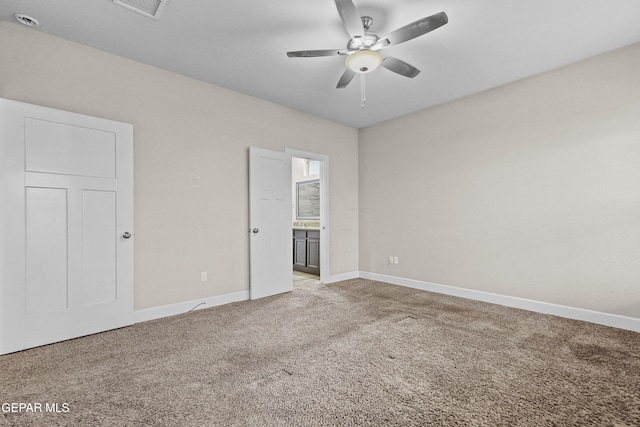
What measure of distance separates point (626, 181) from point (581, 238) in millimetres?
655

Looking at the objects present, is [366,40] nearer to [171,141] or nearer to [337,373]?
[171,141]

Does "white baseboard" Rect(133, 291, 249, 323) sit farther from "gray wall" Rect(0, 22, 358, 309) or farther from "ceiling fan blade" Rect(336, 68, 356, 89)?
"ceiling fan blade" Rect(336, 68, 356, 89)

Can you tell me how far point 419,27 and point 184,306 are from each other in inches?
137

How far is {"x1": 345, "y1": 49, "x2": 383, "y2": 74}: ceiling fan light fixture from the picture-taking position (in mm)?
2387

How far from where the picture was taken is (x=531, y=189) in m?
3.44

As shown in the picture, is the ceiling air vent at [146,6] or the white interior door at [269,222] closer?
the ceiling air vent at [146,6]

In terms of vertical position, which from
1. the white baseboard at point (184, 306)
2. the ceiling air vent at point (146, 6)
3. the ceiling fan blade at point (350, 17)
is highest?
the ceiling air vent at point (146, 6)

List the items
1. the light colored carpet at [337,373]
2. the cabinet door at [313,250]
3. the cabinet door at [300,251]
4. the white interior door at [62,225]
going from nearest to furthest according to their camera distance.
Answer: the light colored carpet at [337,373], the white interior door at [62,225], the cabinet door at [313,250], the cabinet door at [300,251]

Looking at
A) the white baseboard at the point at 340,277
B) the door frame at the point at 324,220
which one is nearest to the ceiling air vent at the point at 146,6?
the door frame at the point at 324,220

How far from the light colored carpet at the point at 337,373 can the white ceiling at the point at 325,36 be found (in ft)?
8.79

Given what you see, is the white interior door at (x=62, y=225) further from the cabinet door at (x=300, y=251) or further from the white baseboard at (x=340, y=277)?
the cabinet door at (x=300, y=251)

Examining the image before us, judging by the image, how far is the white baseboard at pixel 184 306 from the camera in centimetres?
308

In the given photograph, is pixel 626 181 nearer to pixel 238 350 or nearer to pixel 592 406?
pixel 592 406

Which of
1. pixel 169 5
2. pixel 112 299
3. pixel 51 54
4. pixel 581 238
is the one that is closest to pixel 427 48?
pixel 169 5
